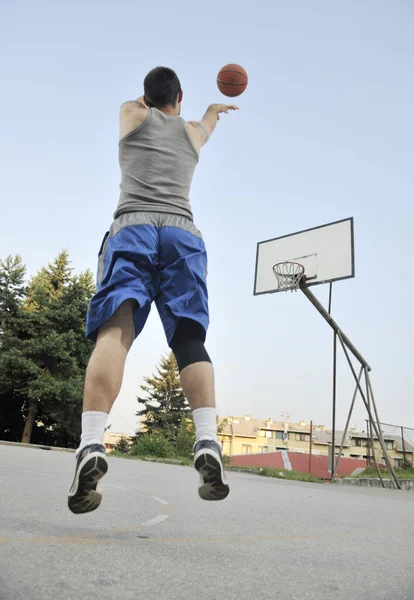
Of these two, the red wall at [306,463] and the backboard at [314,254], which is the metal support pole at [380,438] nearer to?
the backboard at [314,254]

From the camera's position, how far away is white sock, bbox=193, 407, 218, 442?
2.13 meters

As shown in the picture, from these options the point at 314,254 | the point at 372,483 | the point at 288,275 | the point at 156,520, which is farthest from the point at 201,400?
the point at 372,483

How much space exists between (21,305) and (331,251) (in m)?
21.4

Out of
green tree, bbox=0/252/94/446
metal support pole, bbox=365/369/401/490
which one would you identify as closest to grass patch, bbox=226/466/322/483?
metal support pole, bbox=365/369/401/490

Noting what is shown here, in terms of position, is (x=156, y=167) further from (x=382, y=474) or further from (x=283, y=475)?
(x=382, y=474)

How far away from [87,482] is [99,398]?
319 mm

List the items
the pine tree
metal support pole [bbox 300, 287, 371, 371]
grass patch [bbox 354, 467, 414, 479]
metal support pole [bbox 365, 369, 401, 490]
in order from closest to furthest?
1. metal support pole [bbox 300, 287, 371, 371]
2. metal support pole [bbox 365, 369, 401, 490]
3. grass patch [bbox 354, 467, 414, 479]
4. the pine tree

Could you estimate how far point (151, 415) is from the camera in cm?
4788

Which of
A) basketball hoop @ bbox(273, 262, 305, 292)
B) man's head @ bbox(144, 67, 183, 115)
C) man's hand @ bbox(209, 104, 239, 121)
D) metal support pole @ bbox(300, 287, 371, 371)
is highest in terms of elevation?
basketball hoop @ bbox(273, 262, 305, 292)

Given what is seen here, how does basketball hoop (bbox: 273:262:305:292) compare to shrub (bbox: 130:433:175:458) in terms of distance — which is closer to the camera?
basketball hoop (bbox: 273:262:305:292)

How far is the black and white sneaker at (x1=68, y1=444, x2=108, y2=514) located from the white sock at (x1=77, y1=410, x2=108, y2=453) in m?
0.06

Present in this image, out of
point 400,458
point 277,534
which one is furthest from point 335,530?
point 400,458

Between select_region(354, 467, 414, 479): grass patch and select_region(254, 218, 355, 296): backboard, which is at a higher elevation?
select_region(254, 218, 355, 296): backboard

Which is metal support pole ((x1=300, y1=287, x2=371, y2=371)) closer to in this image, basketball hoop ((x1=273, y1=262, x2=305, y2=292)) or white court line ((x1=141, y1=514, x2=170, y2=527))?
basketball hoop ((x1=273, y1=262, x2=305, y2=292))
